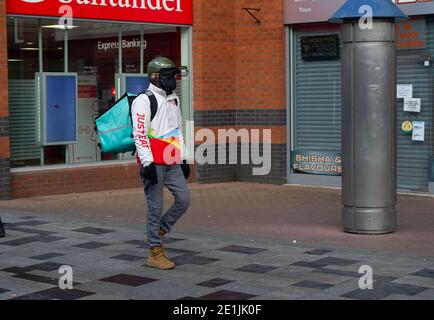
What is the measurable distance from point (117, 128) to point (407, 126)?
6829 millimetres

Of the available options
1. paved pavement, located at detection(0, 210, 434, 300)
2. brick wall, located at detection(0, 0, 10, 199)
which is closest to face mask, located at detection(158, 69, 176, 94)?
paved pavement, located at detection(0, 210, 434, 300)

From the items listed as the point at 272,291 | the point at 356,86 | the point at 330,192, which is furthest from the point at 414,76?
the point at 272,291

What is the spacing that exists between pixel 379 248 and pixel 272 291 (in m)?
2.34

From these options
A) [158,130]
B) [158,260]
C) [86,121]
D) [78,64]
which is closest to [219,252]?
[158,260]

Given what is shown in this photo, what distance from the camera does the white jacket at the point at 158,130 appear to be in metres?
7.63

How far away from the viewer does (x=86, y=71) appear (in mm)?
14375

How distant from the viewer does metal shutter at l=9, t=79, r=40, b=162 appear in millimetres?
13352

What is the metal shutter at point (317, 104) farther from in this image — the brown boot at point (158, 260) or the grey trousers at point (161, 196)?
the brown boot at point (158, 260)

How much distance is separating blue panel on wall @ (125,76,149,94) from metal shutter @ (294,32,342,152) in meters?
2.83

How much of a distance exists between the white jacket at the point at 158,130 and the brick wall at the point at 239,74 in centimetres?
745

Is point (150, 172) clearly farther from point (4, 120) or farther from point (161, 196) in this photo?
point (4, 120)

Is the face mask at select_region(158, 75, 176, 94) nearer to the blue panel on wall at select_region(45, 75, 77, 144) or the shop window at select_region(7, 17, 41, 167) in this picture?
the shop window at select_region(7, 17, 41, 167)

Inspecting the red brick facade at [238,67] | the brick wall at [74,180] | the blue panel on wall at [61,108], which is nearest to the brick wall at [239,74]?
the red brick facade at [238,67]
